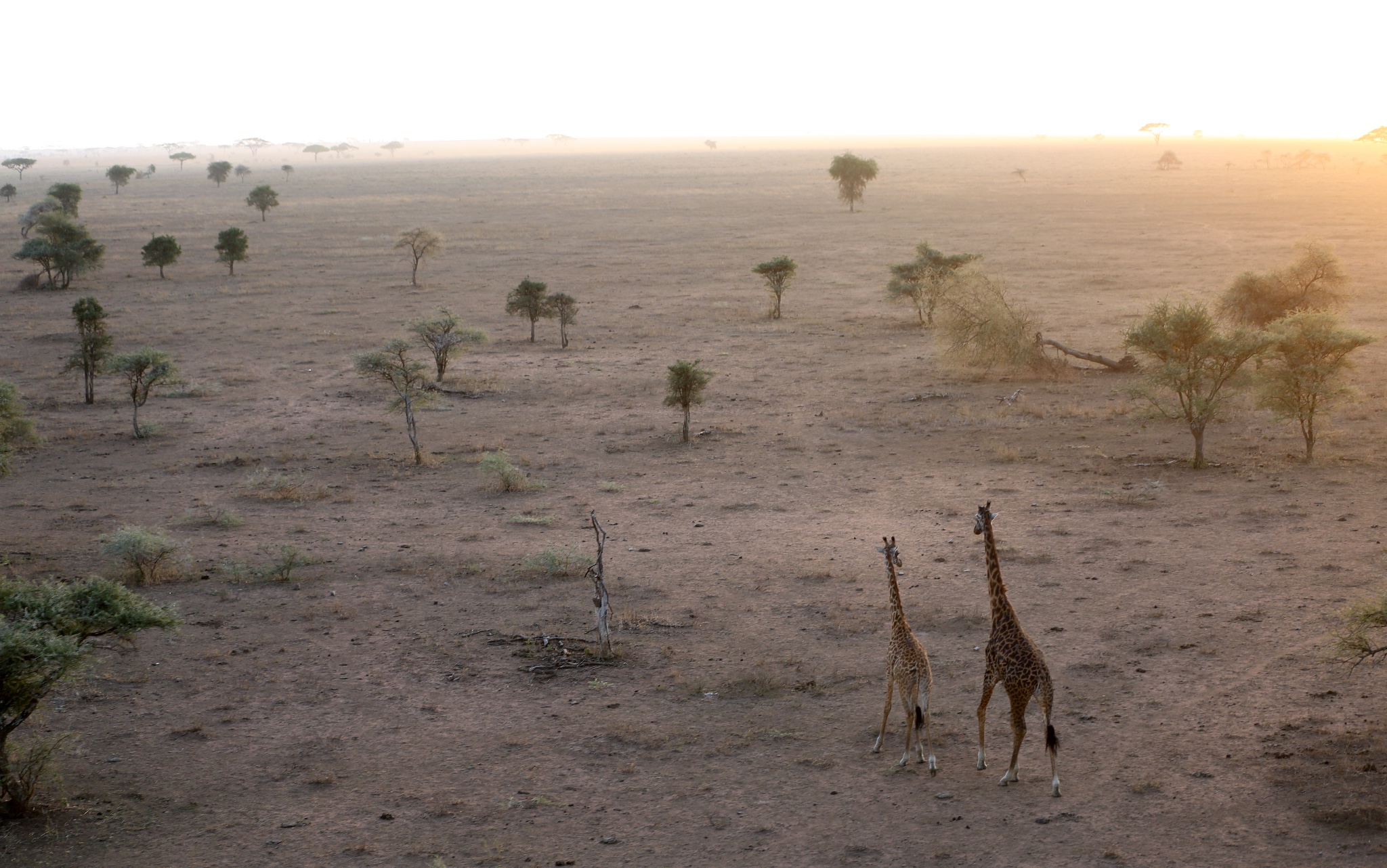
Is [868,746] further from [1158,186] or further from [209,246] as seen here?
[1158,186]

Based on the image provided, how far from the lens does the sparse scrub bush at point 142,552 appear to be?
51.5 ft

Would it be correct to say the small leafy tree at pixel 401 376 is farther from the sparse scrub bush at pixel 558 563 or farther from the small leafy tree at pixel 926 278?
the small leafy tree at pixel 926 278

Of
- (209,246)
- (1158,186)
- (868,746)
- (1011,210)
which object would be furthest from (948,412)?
(1158,186)

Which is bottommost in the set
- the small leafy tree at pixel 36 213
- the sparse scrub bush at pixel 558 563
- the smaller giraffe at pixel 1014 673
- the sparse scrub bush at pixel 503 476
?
the sparse scrub bush at pixel 558 563

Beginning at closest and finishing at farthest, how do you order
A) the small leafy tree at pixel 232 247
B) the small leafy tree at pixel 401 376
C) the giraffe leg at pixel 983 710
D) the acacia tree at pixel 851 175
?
the giraffe leg at pixel 983 710 → the small leafy tree at pixel 401 376 → the small leafy tree at pixel 232 247 → the acacia tree at pixel 851 175

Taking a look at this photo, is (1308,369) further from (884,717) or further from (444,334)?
(444,334)

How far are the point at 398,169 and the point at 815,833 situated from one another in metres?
162

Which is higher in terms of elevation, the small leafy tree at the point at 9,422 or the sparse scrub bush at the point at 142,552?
the small leafy tree at the point at 9,422

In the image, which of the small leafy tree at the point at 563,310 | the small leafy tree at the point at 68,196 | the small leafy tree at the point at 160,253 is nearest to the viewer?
the small leafy tree at the point at 563,310

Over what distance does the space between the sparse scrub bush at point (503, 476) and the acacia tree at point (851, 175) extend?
207ft

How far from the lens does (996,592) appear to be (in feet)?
33.6

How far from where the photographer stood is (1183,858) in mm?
8758

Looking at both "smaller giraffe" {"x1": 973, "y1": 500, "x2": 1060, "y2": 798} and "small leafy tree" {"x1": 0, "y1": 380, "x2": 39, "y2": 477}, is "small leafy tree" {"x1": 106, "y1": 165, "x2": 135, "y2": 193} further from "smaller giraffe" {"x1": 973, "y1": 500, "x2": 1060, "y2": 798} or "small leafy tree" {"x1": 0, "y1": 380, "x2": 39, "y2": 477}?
"smaller giraffe" {"x1": 973, "y1": 500, "x2": 1060, "y2": 798}

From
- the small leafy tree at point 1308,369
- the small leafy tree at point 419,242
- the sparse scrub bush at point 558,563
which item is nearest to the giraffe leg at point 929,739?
the sparse scrub bush at point 558,563
